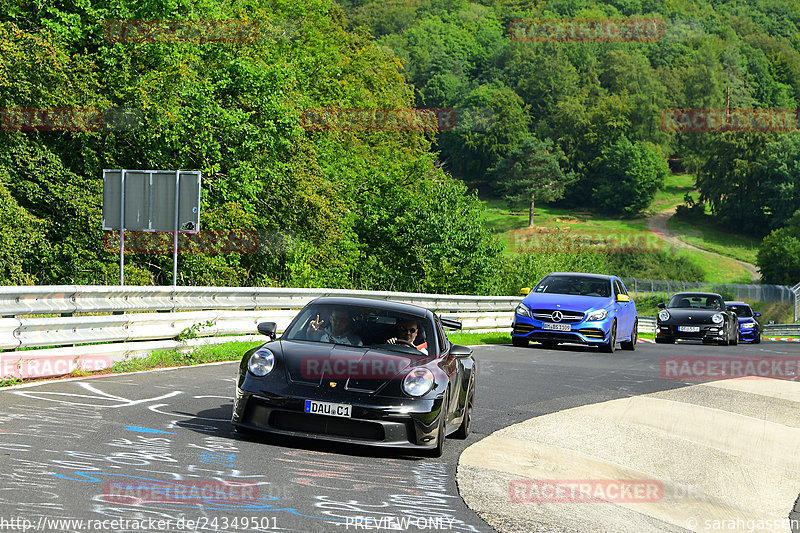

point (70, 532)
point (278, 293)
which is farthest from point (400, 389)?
point (278, 293)

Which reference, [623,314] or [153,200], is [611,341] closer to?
[623,314]

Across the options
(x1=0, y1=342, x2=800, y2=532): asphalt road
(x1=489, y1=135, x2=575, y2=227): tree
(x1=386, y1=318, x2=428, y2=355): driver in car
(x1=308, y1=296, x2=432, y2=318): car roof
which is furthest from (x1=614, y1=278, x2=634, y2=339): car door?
(x1=489, y1=135, x2=575, y2=227): tree

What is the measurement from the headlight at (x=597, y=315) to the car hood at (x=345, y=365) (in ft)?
43.5

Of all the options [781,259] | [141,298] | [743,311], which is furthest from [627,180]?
[141,298]

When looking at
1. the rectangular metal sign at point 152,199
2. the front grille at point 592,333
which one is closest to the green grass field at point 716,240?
the front grille at point 592,333

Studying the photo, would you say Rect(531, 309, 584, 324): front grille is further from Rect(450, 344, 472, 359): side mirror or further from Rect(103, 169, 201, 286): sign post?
Rect(450, 344, 472, 359): side mirror

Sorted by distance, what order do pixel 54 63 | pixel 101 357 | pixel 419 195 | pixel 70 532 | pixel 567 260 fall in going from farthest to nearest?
pixel 567 260
pixel 419 195
pixel 54 63
pixel 101 357
pixel 70 532

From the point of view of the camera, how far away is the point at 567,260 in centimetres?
7412

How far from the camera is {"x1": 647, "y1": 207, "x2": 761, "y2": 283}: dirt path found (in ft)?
395

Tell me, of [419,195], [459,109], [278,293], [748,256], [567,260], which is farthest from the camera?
[459,109]

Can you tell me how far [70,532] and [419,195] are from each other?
49213 mm

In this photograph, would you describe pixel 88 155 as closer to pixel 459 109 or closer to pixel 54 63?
pixel 54 63

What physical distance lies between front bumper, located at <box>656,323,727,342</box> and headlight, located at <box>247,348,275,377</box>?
71.9 ft

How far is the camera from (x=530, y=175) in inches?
5797
